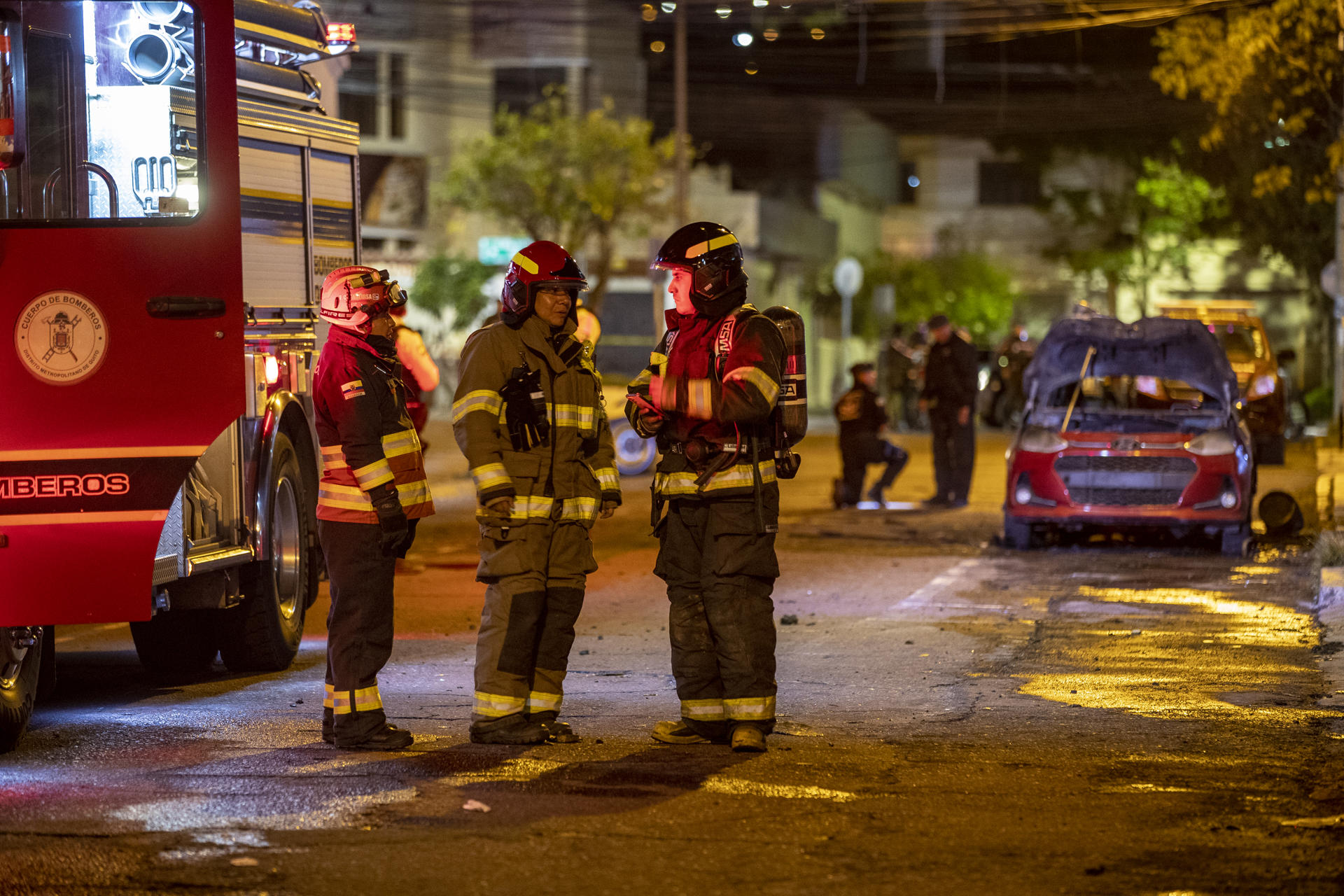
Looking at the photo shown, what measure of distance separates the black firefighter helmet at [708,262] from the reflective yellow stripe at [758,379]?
328mm

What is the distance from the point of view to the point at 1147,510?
13.7 m

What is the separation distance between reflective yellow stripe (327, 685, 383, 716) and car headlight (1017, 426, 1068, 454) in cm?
820

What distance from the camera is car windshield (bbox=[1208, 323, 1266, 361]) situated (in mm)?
22109

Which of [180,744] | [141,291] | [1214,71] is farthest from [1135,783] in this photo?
[1214,71]

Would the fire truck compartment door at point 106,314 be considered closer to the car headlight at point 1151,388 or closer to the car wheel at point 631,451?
the car headlight at point 1151,388

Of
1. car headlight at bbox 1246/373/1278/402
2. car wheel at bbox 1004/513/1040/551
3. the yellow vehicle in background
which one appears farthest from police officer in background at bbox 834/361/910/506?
car headlight at bbox 1246/373/1278/402

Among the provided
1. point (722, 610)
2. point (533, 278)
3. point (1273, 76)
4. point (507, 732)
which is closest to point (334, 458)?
point (533, 278)

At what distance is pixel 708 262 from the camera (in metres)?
7.00

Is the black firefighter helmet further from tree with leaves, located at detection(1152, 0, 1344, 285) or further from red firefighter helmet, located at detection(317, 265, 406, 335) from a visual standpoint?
tree with leaves, located at detection(1152, 0, 1344, 285)

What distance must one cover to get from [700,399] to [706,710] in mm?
1229

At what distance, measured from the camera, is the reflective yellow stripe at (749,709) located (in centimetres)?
684

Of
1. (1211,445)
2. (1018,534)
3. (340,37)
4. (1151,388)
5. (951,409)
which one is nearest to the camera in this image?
(340,37)

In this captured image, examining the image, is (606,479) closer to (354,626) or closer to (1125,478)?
(354,626)

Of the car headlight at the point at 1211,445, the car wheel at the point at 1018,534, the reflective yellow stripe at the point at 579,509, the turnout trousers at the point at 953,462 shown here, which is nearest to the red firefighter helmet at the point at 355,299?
the reflective yellow stripe at the point at 579,509
